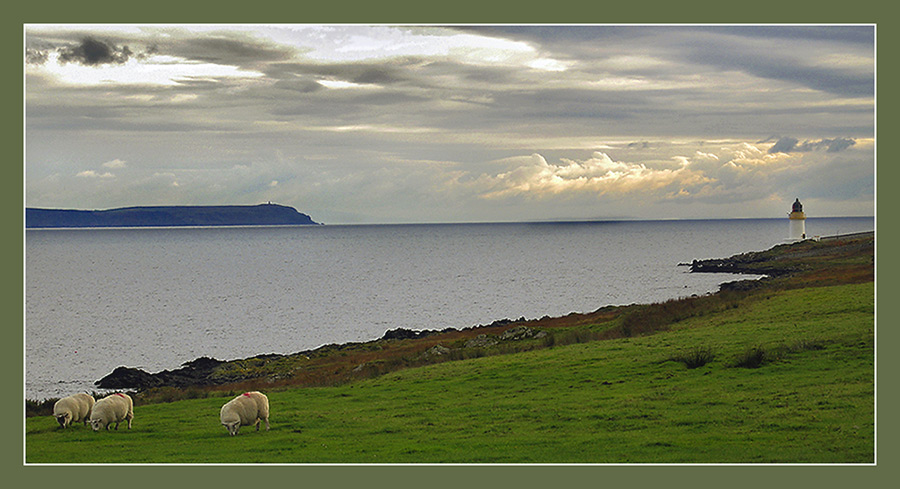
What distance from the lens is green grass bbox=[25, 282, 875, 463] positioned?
60.4 feet

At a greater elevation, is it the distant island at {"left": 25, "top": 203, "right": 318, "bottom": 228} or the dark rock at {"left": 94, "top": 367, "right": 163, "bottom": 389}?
the distant island at {"left": 25, "top": 203, "right": 318, "bottom": 228}

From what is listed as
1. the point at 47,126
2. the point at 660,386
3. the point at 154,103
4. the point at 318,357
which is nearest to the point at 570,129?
the point at 660,386

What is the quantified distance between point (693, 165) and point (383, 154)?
13.5 metres

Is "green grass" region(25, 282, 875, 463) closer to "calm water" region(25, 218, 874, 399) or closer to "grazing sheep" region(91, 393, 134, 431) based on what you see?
"grazing sheep" region(91, 393, 134, 431)

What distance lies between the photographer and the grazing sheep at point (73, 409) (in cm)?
2205

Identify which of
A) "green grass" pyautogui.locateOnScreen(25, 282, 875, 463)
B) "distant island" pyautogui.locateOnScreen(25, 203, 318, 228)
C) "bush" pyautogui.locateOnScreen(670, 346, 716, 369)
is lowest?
"green grass" pyautogui.locateOnScreen(25, 282, 875, 463)

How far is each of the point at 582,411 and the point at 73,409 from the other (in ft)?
50.2

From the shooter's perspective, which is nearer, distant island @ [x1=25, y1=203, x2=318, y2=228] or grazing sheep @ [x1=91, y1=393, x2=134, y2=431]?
grazing sheep @ [x1=91, y1=393, x2=134, y2=431]

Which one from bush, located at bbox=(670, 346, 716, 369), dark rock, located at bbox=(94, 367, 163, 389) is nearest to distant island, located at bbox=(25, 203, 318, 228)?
dark rock, located at bbox=(94, 367, 163, 389)

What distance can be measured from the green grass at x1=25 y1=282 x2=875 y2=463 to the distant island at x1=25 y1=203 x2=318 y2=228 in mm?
14840

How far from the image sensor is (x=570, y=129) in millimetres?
30844

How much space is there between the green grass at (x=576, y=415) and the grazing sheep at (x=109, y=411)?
38 centimetres

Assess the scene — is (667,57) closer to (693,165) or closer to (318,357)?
(693,165)

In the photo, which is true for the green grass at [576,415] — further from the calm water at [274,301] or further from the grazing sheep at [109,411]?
the calm water at [274,301]
